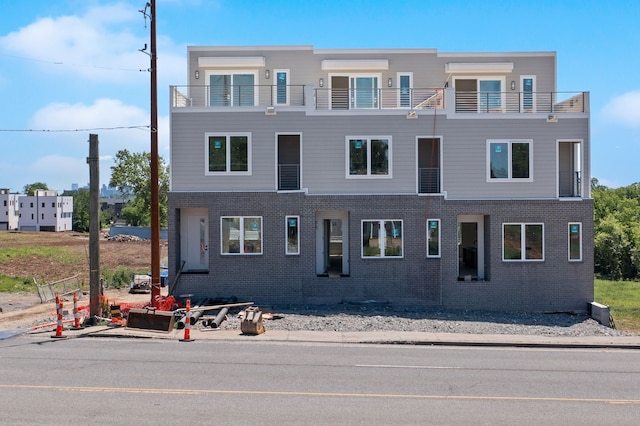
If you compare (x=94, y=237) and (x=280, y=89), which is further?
(x=280, y=89)

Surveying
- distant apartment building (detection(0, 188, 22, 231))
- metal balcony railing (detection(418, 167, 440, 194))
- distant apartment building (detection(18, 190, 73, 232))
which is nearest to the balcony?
metal balcony railing (detection(418, 167, 440, 194))

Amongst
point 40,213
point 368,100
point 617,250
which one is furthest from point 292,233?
point 40,213

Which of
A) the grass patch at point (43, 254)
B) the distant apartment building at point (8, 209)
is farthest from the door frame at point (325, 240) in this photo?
the distant apartment building at point (8, 209)

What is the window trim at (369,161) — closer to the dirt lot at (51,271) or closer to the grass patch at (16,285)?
the dirt lot at (51,271)

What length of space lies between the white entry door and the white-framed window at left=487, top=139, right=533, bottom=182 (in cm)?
1232

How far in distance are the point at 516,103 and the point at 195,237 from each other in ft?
53.6

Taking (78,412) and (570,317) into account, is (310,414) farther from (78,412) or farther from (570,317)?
(570,317)

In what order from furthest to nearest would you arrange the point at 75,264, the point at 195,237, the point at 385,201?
the point at 75,264 → the point at 195,237 → the point at 385,201

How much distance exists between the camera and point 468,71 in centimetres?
2773

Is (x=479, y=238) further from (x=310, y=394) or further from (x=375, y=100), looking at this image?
(x=310, y=394)

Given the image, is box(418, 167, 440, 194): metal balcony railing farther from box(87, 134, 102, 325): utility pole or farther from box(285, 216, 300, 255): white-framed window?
box(87, 134, 102, 325): utility pole

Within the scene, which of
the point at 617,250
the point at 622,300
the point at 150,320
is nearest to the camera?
the point at 150,320

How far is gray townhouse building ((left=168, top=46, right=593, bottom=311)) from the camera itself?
2308 centimetres

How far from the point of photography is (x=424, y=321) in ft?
66.2
